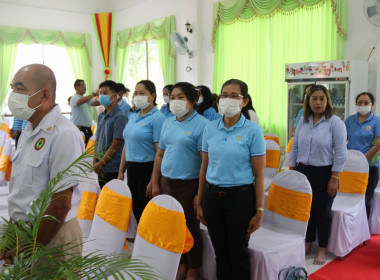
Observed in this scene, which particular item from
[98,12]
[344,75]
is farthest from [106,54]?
[344,75]

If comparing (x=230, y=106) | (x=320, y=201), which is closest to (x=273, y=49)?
(x=320, y=201)

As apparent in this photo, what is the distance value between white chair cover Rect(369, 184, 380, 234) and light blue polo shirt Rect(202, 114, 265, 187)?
2202mm

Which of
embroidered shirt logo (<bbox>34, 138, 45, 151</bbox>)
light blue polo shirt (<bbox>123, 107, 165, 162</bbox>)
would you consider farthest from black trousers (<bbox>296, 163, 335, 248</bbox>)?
embroidered shirt logo (<bbox>34, 138, 45, 151</bbox>)

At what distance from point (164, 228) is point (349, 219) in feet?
6.73

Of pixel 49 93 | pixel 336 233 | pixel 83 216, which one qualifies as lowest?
pixel 336 233

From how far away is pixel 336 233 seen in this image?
3119 millimetres

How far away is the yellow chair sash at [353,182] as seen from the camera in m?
3.39

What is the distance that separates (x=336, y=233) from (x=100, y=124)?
2.23m

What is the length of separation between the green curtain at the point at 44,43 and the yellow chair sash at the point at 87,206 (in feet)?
24.8

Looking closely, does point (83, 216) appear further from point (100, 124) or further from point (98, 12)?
point (98, 12)

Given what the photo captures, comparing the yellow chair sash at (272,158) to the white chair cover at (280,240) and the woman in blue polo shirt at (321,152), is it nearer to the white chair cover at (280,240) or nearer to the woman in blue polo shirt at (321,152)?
the woman in blue polo shirt at (321,152)

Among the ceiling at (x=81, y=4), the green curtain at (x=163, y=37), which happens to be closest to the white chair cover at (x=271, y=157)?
the green curtain at (x=163, y=37)

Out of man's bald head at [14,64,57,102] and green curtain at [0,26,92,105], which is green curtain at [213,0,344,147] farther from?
man's bald head at [14,64,57,102]

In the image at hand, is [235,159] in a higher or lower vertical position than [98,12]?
lower
